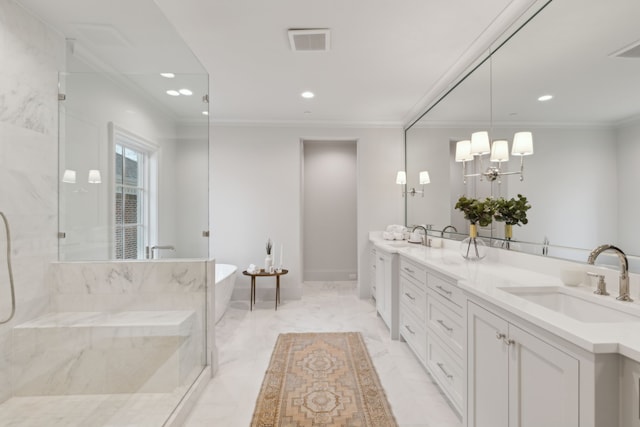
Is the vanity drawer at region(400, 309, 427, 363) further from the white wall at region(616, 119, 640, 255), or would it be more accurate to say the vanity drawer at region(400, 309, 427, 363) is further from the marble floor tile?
the white wall at region(616, 119, 640, 255)

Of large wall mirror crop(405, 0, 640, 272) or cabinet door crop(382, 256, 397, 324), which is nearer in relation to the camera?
large wall mirror crop(405, 0, 640, 272)

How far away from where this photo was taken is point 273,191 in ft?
14.9

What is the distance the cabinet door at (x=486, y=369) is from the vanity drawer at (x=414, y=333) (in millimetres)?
858

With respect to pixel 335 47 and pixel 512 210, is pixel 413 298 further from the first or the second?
pixel 335 47

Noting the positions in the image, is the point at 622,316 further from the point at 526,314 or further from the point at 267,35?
the point at 267,35

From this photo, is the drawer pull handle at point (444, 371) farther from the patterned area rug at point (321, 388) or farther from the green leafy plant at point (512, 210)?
the green leafy plant at point (512, 210)

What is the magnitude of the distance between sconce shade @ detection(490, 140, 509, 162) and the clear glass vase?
495 mm

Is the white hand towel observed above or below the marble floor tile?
above

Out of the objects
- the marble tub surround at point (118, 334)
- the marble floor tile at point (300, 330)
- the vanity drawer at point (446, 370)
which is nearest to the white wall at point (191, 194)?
the marble tub surround at point (118, 334)

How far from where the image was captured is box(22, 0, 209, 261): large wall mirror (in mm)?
2133

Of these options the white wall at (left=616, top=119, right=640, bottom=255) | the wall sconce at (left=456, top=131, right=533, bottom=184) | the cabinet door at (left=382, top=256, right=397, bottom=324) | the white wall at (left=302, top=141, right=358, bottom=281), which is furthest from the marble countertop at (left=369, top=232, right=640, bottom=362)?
the white wall at (left=302, top=141, right=358, bottom=281)

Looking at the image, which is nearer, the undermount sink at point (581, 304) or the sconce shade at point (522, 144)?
the undermount sink at point (581, 304)

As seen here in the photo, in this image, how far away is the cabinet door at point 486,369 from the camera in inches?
48.2

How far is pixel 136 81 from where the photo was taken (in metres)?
2.25
